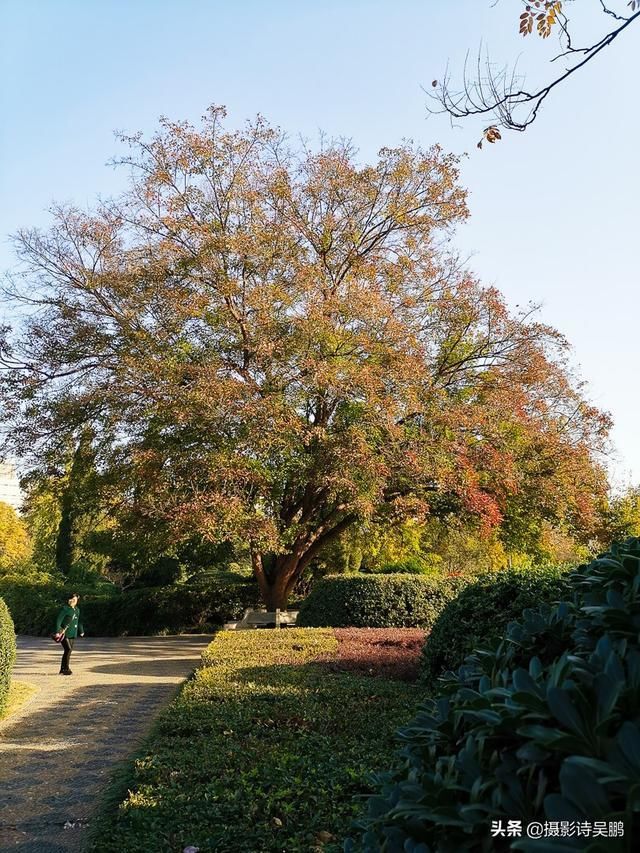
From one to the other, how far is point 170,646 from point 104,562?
1186 centimetres

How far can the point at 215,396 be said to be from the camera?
11.9 meters

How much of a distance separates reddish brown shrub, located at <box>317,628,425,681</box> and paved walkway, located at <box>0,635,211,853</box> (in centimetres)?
214

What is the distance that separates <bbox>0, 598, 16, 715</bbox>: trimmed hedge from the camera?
24.4ft

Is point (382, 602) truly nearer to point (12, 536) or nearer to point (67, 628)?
point (67, 628)

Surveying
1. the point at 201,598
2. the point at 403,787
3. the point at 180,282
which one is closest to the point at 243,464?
the point at 180,282

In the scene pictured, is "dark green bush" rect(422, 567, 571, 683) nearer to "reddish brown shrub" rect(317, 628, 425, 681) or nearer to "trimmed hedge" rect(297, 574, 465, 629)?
"reddish brown shrub" rect(317, 628, 425, 681)

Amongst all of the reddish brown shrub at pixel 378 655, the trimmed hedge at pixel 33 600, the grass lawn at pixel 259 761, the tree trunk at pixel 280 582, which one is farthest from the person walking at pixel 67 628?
the trimmed hedge at pixel 33 600

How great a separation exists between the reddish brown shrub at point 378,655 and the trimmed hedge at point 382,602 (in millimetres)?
2521

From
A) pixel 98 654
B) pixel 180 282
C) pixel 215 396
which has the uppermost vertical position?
pixel 180 282

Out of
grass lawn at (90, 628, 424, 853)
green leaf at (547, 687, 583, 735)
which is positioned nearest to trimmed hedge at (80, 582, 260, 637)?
grass lawn at (90, 628, 424, 853)

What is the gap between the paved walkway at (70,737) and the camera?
4117 millimetres

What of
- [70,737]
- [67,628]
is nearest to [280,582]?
[67,628]

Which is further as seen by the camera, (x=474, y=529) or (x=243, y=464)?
(x=474, y=529)

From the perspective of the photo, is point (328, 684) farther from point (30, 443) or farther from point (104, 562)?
point (104, 562)
